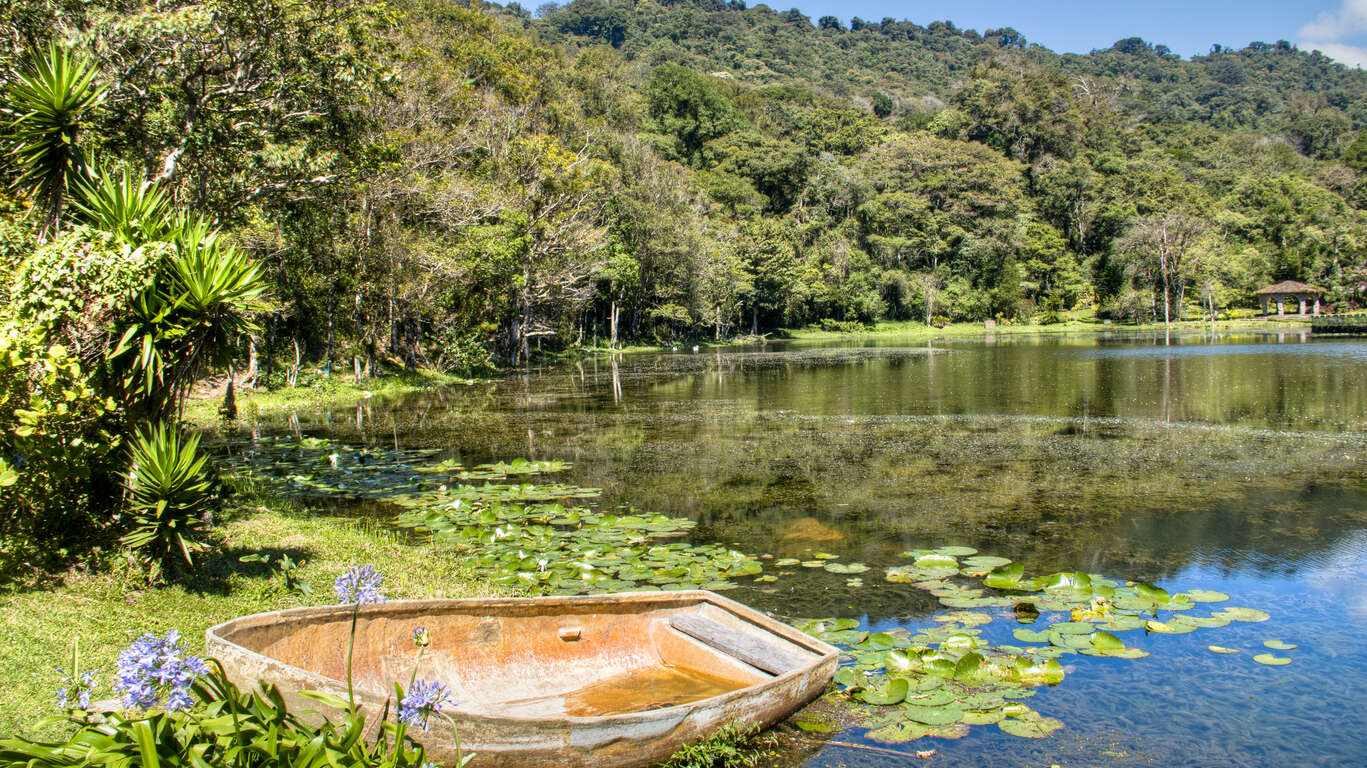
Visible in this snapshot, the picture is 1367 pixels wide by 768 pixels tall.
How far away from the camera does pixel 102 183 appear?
7.04 m

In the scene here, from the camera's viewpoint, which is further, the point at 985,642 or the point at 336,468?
the point at 336,468

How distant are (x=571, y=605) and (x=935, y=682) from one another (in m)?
2.63

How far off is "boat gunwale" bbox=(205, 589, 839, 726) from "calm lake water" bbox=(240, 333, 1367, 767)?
570 mm

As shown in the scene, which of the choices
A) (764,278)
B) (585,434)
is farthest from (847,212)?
(585,434)

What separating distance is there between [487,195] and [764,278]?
A: 35.2 meters

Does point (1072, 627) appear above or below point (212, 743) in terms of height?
below

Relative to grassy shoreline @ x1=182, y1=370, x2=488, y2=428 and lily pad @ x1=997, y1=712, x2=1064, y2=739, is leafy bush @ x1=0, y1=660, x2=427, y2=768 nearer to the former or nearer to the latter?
lily pad @ x1=997, y1=712, x2=1064, y2=739

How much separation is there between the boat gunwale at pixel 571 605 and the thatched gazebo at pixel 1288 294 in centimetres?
8653

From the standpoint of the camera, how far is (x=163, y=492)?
6543 millimetres

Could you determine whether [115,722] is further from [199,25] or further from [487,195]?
[487,195]

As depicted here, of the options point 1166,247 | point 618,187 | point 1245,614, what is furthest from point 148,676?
point 1166,247

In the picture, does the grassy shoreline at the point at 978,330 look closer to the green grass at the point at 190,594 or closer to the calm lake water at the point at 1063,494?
the calm lake water at the point at 1063,494

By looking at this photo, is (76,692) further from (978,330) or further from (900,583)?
(978,330)

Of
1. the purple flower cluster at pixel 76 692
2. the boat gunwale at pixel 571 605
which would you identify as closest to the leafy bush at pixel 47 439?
the boat gunwale at pixel 571 605
